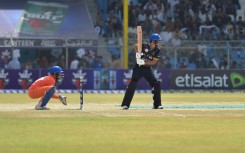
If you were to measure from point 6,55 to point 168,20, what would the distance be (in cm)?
1033

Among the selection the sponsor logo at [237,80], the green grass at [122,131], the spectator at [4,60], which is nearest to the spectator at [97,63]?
the spectator at [4,60]

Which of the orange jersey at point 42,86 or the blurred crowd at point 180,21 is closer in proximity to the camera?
the orange jersey at point 42,86

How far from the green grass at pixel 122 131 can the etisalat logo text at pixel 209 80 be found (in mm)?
18675

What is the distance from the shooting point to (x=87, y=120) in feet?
60.1

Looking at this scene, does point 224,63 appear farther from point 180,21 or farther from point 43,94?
point 43,94

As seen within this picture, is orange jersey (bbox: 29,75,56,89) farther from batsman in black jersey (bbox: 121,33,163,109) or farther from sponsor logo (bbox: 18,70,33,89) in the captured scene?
sponsor logo (bbox: 18,70,33,89)

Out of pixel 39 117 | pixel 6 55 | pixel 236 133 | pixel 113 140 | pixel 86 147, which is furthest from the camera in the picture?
pixel 6 55

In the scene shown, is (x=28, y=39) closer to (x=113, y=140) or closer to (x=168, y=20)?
(x=168, y=20)

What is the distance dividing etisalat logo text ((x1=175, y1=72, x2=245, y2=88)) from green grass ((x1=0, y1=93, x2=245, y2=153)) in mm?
18675

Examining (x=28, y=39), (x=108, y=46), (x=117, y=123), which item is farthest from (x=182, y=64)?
(x=117, y=123)

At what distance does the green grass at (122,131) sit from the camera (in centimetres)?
1286

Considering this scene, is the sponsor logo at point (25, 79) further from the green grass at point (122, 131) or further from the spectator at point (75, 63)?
the green grass at point (122, 131)

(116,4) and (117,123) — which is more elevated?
(116,4)

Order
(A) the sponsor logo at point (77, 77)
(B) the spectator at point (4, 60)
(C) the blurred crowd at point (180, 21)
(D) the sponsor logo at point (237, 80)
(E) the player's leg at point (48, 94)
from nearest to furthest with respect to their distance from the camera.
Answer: (E) the player's leg at point (48, 94) < (B) the spectator at point (4, 60) < (A) the sponsor logo at point (77, 77) < (D) the sponsor logo at point (237, 80) < (C) the blurred crowd at point (180, 21)
